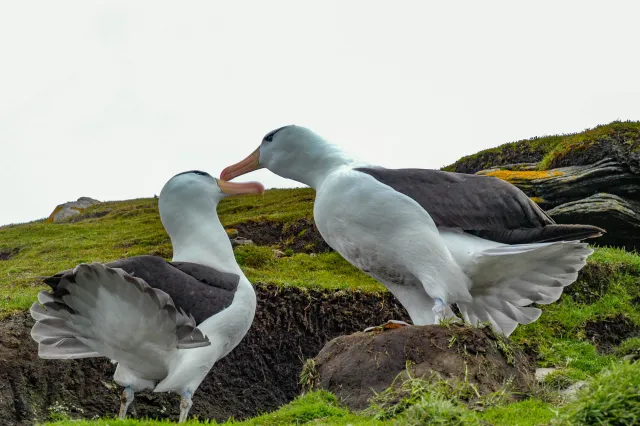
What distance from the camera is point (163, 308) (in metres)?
6.46

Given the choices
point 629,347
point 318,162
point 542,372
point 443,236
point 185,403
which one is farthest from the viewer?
point 629,347

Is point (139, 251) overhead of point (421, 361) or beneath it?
beneath

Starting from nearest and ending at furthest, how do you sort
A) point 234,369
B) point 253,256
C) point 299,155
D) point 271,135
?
1. point 299,155
2. point 271,135
3. point 234,369
4. point 253,256

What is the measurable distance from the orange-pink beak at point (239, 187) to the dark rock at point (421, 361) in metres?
2.48

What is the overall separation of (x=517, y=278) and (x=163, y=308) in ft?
12.1

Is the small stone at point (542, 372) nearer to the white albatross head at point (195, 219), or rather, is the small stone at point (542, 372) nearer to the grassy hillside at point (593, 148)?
the white albatross head at point (195, 219)

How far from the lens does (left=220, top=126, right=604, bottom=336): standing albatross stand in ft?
24.2

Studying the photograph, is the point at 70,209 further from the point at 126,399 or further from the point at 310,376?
the point at 310,376

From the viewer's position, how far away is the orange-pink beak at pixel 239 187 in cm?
895

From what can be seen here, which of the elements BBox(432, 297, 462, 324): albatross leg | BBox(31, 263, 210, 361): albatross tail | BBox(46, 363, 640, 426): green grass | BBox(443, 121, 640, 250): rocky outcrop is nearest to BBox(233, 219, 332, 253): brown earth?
BBox(443, 121, 640, 250): rocky outcrop

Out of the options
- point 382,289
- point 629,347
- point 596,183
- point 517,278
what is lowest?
point 629,347

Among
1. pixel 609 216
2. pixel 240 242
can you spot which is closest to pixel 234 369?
pixel 240 242

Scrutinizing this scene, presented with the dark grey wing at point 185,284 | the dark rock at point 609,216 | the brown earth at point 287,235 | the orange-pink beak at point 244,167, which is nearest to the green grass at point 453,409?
the dark grey wing at point 185,284

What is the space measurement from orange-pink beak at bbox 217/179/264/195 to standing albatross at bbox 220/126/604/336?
1.08 m
